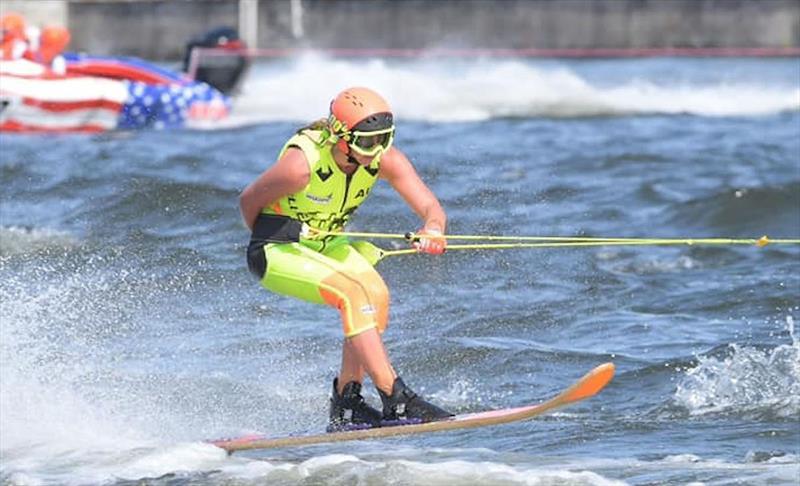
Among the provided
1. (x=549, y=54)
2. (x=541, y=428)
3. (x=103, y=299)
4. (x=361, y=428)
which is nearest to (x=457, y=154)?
(x=103, y=299)

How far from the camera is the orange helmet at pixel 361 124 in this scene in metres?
7.45

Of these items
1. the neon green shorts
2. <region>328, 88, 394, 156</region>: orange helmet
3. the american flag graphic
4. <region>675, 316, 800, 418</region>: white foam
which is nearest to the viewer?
<region>328, 88, 394, 156</region>: orange helmet

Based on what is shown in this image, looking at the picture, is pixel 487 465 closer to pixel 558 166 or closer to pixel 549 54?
pixel 558 166

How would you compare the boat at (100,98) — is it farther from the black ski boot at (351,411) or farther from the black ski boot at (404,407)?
the black ski boot at (404,407)

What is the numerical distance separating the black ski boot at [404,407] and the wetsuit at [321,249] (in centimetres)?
28

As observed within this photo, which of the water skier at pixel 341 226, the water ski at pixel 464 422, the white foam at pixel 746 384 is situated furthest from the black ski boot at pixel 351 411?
the white foam at pixel 746 384

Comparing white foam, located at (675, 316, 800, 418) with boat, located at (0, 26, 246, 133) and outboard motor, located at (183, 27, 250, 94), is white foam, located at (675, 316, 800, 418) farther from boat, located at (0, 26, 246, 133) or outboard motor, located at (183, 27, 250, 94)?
outboard motor, located at (183, 27, 250, 94)

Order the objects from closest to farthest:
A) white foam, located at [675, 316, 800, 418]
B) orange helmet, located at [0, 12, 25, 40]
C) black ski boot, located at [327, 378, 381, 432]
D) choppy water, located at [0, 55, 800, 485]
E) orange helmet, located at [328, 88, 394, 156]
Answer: orange helmet, located at [328, 88, 394, 156]
black ski boot, located at [327, 378, 381, 432]
choppy water, located at [0, 55, 800, 485]
white foam, located at [675, 316, 800, 418]
orange helmet, located at [0, 12, 25, 40]

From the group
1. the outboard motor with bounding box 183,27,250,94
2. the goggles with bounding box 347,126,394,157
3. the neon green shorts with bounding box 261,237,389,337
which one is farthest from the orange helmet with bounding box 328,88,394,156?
the outboard motor with bounding box 183,27,250,94

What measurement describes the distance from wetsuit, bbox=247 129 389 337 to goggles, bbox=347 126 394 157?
0.17 m

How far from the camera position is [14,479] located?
7.90 m

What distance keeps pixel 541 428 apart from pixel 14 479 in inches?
106

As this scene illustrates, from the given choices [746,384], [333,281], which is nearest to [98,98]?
[746,384]

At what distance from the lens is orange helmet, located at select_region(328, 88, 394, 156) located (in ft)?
24.5
